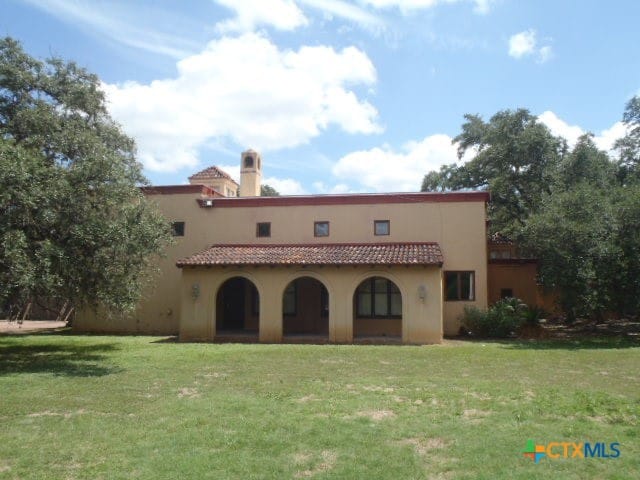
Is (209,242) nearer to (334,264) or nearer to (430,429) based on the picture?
(334,264)

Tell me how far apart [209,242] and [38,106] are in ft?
32.3

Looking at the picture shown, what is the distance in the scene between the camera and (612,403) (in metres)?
9.43

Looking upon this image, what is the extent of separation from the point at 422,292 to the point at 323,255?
389cm

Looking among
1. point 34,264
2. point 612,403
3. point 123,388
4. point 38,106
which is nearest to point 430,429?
point 612,403

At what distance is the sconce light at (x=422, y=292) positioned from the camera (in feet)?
65.4

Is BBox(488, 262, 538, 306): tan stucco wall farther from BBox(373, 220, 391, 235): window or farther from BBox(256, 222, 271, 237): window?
BBox(256, 222, 271, 237): window

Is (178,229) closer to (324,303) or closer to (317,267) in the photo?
(324,303)

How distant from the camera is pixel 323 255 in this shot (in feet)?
69.7

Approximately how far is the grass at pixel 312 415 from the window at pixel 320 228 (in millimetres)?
8530

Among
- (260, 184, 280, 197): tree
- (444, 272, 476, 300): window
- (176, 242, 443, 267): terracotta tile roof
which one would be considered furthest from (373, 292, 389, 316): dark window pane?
(260, 184, 280, 197): tree

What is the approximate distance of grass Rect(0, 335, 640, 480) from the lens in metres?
6.52

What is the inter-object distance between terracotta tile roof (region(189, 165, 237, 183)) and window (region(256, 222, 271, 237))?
38.1 feet

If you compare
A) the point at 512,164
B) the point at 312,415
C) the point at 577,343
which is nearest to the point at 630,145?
the point at 512,164

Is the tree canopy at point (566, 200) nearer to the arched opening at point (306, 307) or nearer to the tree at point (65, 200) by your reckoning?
the arched opening at point (306, 307)
